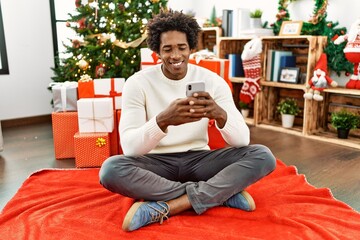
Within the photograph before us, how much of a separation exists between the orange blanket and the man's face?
0.60m

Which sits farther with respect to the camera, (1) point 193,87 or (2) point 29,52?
(2) point 29,52

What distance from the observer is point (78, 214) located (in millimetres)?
1431

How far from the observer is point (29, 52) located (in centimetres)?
332

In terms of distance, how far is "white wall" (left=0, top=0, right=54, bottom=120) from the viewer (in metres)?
3.20

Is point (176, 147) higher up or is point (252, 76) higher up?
point (252, 76)

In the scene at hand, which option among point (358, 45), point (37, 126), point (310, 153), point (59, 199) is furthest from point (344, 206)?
point (37, 126)

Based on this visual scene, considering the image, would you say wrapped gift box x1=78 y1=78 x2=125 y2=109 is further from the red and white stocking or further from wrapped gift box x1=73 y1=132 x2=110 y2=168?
the red and white stocking

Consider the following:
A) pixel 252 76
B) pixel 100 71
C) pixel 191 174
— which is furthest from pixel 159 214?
pixel 252 76

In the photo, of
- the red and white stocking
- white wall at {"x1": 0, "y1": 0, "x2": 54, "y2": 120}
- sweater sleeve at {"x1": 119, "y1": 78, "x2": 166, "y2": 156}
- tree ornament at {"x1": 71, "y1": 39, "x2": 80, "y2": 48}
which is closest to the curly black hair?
sweater sleeve at {"x1": 119, "y1": 78, "x2": 166, "y2": 156}

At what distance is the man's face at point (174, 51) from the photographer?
1.40m

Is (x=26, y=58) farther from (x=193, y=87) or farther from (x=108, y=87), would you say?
(x=193, y=87)

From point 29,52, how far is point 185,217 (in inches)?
105

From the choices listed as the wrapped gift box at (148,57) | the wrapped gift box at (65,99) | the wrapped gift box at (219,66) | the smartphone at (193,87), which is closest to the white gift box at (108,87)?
the wrapped gift box at (65,99)

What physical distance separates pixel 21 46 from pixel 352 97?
3.02 meters
